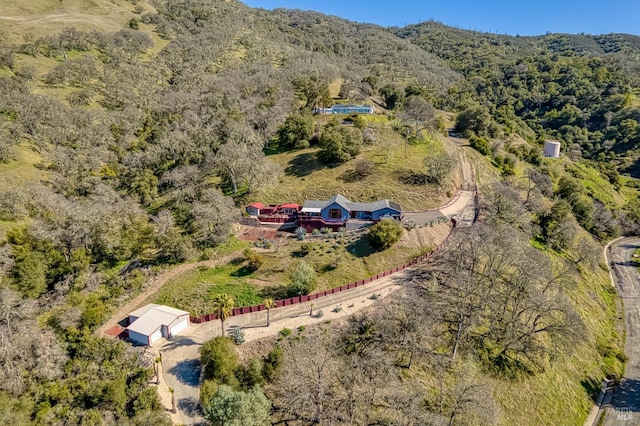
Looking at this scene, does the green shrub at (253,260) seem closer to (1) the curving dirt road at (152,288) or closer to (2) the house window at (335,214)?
(1) the curving dirt road at (152,288)

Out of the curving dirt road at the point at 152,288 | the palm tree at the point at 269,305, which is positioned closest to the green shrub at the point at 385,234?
the palm tree at the point at 269,305

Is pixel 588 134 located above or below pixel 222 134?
above

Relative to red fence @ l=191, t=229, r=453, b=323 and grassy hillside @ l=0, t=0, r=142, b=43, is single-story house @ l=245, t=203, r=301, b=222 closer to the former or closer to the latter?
red fence @ l=191, t=229, r=453, b=323

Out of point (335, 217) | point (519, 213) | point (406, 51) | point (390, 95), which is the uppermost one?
point (406, 51)

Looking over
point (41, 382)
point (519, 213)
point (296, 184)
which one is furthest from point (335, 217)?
point (41, 382)

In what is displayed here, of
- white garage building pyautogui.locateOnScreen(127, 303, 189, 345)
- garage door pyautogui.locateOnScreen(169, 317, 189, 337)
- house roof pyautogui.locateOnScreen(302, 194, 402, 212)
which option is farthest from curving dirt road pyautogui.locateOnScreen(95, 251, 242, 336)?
house roof pyautogui.locateOnScreen(302, 194, 402, 212)

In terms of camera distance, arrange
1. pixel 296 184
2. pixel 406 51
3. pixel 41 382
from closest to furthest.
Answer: pixel 41 382, pixel 296 184, pixel 406 51

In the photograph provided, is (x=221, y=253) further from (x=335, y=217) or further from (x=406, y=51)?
(x=406, y=51)

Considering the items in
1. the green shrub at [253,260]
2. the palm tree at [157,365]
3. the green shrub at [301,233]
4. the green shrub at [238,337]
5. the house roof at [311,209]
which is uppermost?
the house roof at [311,209]
